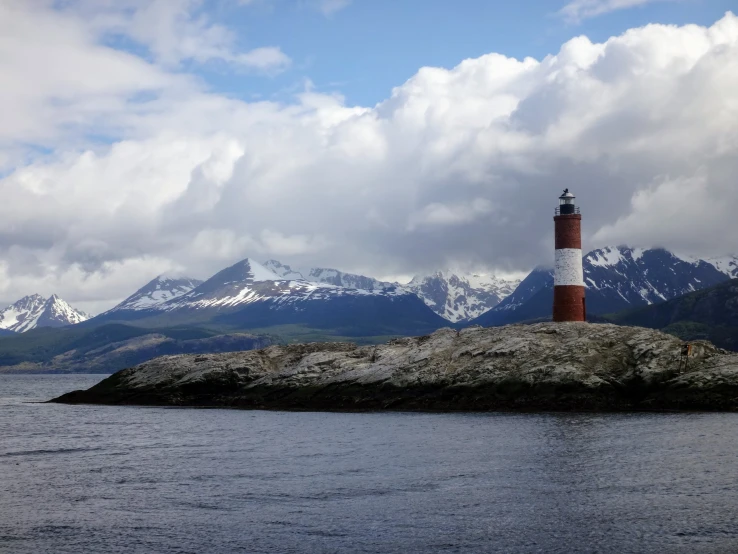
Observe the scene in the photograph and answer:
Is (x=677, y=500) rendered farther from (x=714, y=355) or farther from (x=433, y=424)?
(x=714, y=355)

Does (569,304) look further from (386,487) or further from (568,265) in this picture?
(386,487)

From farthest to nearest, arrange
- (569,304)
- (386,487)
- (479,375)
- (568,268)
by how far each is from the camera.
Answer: (568,268) < (569,304) < (479,375) < (386,487)

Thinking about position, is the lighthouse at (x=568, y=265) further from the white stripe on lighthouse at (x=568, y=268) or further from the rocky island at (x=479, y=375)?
the rocky island at (x=479, y=375)

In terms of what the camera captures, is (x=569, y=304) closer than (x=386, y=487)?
No

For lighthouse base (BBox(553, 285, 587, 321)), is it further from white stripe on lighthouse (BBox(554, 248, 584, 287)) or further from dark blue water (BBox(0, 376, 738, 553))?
dark blue water (BBox(0, 376, 738, 553))

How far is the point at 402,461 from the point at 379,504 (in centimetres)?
1481

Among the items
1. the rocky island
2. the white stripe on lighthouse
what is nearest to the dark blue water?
the rocky island

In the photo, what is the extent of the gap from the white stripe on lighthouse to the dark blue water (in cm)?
3549

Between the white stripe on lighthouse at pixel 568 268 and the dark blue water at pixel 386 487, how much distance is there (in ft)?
116

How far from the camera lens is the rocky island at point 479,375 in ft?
292

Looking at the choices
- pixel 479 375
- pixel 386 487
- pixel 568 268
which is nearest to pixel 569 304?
pixel 568 268

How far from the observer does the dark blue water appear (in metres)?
36.1

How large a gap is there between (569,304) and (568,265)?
562 cm

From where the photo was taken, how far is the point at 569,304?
11325 cm
